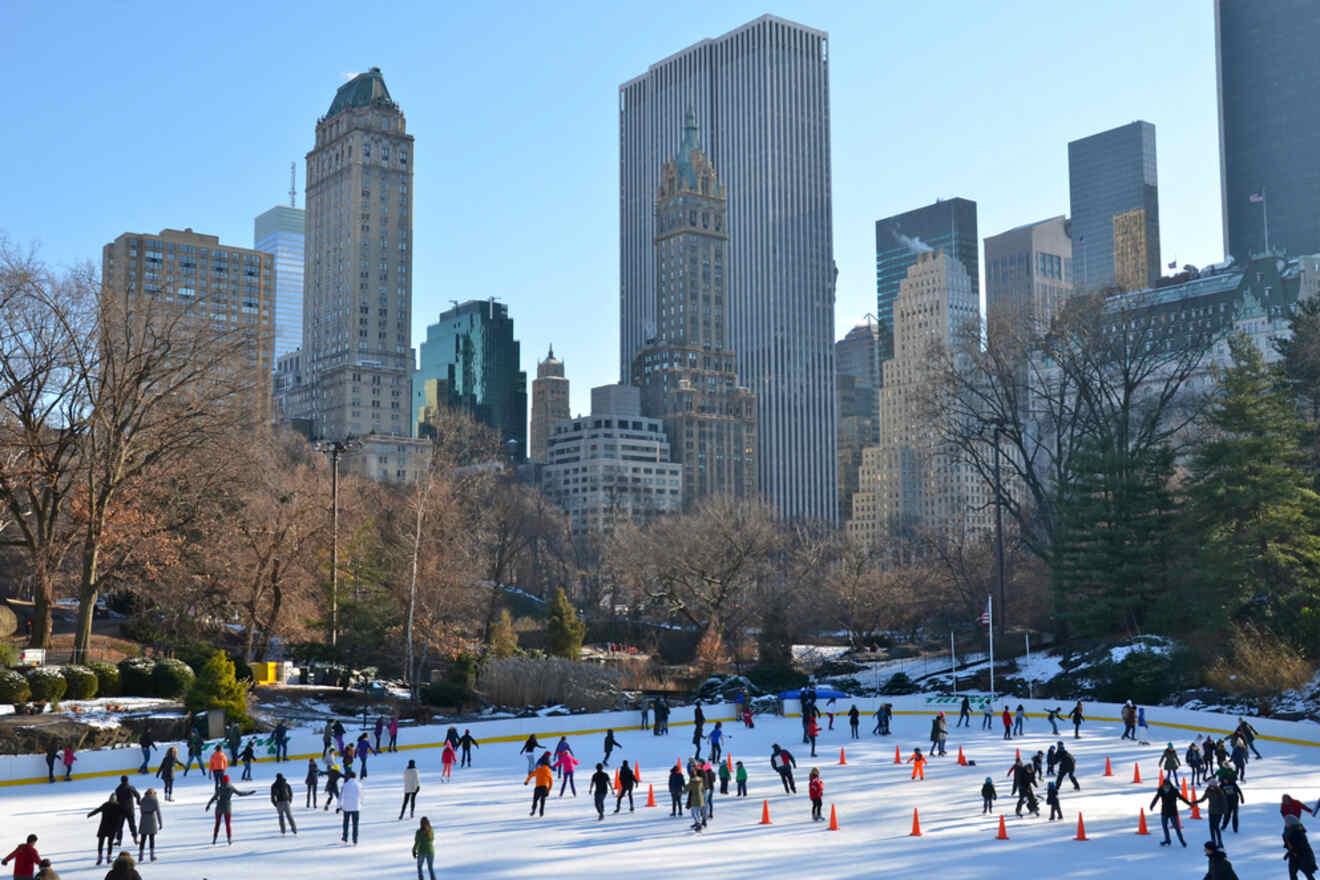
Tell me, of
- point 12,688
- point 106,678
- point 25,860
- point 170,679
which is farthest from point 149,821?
point 170,679

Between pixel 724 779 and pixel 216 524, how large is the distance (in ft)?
107

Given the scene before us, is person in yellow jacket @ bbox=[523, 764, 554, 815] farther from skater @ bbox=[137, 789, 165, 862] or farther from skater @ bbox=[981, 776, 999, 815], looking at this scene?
skater @ bbox=[981, 776, 999, 815]

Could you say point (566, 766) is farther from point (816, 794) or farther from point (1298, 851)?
point (1298, 851)

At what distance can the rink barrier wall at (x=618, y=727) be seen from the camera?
34.6 metres

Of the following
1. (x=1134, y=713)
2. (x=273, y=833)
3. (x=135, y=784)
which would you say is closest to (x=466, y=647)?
(x=135, y=784)

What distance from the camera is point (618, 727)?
46.6 meters

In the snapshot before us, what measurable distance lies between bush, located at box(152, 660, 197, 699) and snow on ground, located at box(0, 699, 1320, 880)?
10.4 m

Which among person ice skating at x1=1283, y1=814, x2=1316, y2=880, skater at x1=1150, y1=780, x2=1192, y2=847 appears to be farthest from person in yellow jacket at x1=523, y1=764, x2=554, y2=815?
person ice skating at x1=1283, y1=814, x2=1316, y2=880

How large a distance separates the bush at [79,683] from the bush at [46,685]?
3.01 feet

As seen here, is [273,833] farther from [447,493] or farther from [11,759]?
[447,493]

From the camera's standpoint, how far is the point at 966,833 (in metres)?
24.3

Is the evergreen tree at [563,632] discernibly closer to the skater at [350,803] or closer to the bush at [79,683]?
the bush at [79,683]

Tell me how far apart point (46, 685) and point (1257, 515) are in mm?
44971

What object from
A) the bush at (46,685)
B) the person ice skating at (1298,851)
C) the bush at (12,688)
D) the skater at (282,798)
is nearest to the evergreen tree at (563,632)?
the bush at (46,685)
